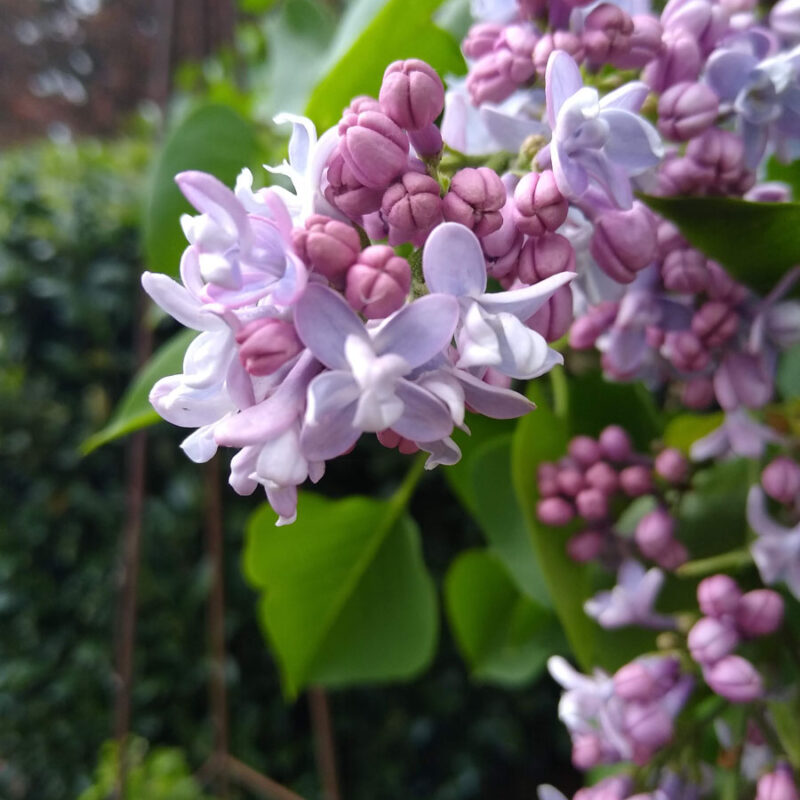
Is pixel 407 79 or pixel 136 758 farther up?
pixel 407 79

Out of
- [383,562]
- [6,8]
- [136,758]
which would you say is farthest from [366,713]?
[6,8]

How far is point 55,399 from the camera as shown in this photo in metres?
1.16

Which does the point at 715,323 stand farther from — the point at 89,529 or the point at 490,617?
the point at 89,529

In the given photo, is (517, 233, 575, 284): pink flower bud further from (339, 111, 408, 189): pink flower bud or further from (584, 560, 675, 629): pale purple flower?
(584, 560, 675, 629): pale purple flower

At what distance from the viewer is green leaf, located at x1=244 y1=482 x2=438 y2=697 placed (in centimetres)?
57

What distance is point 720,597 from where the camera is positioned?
32 centimetres

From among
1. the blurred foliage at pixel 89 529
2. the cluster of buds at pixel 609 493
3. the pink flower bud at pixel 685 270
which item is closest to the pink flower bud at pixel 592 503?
the cluster of buds at pixel 609 493

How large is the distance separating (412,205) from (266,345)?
0.05 meters

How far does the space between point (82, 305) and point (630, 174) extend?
1076 millimetres

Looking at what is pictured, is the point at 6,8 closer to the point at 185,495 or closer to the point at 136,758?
the point at 185,495

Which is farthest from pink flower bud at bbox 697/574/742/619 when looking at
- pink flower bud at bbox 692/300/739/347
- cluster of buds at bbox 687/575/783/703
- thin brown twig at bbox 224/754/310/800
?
thin brown twig at bbox 224/754/310/800

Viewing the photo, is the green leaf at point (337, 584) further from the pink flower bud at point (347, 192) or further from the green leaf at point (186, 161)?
the pink flower bud at point (347, 192)

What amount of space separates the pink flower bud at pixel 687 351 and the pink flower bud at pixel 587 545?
10 cm

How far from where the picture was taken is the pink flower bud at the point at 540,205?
0.20 metres
